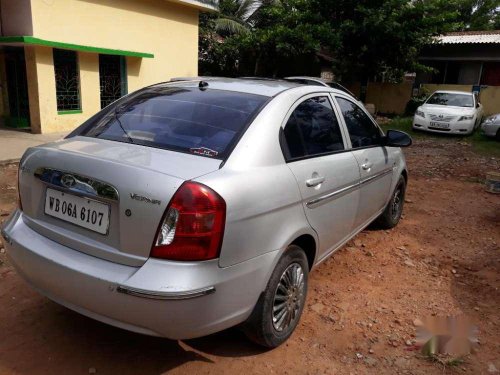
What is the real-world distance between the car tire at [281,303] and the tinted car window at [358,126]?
4.26 ft

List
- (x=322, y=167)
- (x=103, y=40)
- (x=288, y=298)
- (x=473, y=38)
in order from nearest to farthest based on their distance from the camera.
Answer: (x=288, y=298) → (x=322, y=167) → (x=103, y=40) → (x=473, y=38)

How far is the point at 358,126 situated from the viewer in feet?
12.5

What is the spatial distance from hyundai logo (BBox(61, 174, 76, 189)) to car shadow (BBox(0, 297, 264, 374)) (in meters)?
1.05

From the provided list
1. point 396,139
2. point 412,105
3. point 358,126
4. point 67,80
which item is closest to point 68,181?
point 358,126

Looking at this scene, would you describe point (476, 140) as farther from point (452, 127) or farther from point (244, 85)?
point (244, 85)

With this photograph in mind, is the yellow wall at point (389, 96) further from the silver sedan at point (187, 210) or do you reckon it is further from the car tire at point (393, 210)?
the silver sedan at point (187, 210)

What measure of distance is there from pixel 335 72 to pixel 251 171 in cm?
1634

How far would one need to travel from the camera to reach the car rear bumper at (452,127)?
507 inches

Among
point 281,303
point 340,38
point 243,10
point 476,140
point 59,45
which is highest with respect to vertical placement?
point 243,10

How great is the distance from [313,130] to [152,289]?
164cm

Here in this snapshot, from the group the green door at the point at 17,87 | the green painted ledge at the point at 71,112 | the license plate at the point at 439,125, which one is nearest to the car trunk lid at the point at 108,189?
the green painted ledge at the point at 71,112

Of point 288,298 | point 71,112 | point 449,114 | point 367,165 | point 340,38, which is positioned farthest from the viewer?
point 340,38

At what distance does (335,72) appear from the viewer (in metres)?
17.6

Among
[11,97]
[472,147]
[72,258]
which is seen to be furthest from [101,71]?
[72,258]
